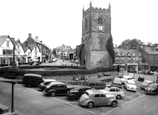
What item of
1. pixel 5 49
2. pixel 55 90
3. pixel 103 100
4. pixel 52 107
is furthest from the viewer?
pixel 5 49

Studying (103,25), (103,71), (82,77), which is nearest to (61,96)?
(82,77)

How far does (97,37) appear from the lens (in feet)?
149

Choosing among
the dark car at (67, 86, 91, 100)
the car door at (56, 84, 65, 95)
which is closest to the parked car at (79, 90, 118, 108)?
the dark car at (67, 86, 91, 100)

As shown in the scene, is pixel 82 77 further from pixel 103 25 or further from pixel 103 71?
pixel 103 25

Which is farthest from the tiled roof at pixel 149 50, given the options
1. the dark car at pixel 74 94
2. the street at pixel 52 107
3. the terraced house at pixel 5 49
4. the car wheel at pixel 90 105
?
the car wheel at pixel 90 105

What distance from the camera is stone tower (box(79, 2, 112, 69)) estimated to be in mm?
44875

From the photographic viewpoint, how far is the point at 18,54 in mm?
52312

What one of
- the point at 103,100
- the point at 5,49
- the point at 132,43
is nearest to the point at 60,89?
the point at 103,100

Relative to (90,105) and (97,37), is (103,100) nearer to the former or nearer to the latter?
(90,105)

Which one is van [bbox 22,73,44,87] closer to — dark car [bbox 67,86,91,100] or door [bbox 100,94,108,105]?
dark car [bbox 67,86,91,100]

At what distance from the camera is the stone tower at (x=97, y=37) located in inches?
1767

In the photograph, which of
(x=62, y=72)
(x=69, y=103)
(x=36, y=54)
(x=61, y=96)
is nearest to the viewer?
(x=69, y=103)

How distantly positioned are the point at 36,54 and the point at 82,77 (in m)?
34.9

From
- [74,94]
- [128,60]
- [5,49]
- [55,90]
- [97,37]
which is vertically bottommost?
[74,94]
